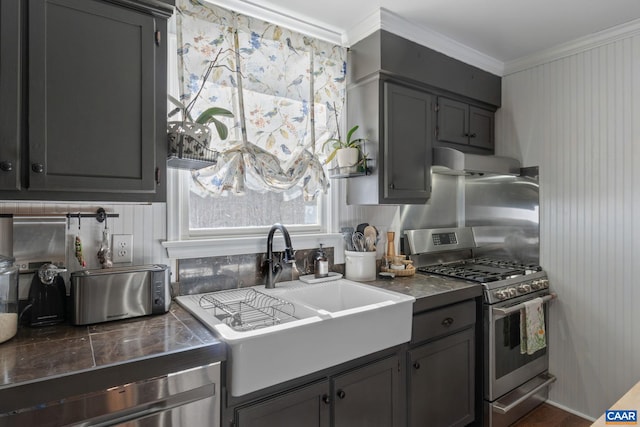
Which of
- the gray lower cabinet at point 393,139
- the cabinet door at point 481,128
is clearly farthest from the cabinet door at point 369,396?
the cabinet door at point 481,128

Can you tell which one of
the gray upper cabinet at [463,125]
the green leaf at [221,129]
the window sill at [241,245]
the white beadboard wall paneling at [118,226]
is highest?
the gray upper cabinet at [463,125]

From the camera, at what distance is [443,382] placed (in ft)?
6.72

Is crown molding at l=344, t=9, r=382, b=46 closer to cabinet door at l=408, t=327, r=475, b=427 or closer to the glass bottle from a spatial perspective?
cabinet door at l=408, t=327, r=475, b=427

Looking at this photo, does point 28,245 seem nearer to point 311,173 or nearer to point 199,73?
point 199,73

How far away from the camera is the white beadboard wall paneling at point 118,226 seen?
1530 millimetres

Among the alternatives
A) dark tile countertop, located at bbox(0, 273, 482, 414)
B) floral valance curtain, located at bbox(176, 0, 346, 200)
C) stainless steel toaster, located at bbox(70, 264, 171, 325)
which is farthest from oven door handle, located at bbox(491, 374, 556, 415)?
stainless steel toaster, located at bbox(70, 264, 171, 325)

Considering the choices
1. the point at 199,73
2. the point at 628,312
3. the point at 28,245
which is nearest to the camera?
the point at 28,245

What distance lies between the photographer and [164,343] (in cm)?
125

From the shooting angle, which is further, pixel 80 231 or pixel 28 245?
pixel 80 231

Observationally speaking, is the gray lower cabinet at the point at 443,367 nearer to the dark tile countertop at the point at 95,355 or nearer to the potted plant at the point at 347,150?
the potted plant at the point at 347,150

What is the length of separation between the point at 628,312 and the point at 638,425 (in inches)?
69.3

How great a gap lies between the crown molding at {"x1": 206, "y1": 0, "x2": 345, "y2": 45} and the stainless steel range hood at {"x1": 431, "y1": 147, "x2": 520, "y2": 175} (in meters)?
0.99

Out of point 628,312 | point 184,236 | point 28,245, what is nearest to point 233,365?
point 184,236

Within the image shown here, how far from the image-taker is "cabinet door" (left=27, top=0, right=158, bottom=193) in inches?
49.8
